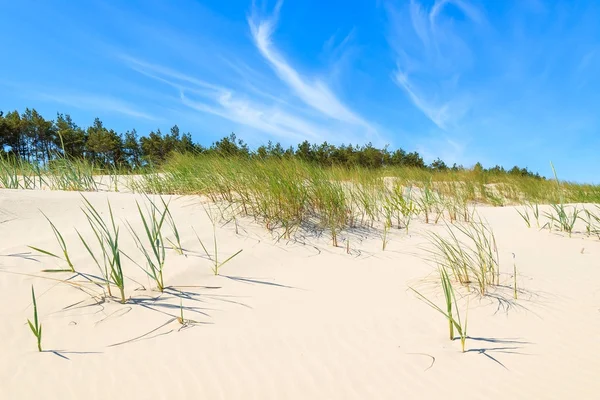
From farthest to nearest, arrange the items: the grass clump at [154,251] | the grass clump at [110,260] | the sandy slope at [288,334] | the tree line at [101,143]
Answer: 1. the tree line at [101,143]
2. the grass clump at [154,251]
3. the grass clump at [110,260]
4. the sandy slope at [288,334]

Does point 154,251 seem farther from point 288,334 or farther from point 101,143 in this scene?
point 101,143

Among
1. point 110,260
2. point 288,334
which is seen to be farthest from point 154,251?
point 288,334

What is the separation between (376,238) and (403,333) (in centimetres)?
192

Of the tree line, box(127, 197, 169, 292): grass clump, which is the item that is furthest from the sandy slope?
the tree line

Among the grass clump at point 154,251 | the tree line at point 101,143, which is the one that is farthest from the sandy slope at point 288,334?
the tree line at point 101,143

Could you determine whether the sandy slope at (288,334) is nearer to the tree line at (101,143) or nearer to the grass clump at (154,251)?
the grass clump at (154,251)

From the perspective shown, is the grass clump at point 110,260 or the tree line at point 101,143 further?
the tree line at point 101,143

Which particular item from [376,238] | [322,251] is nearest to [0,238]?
[322,251]

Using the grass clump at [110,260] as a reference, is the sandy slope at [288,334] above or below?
below

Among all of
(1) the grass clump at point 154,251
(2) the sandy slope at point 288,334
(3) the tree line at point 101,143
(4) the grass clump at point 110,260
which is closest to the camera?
(2) the sandy slope at point 288,334

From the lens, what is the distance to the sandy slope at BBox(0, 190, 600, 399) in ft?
4.72

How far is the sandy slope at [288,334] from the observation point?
4.72ft

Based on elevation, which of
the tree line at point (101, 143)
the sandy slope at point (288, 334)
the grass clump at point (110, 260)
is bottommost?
the sandy slope at point (288, 334)

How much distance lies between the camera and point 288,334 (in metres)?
1.82
